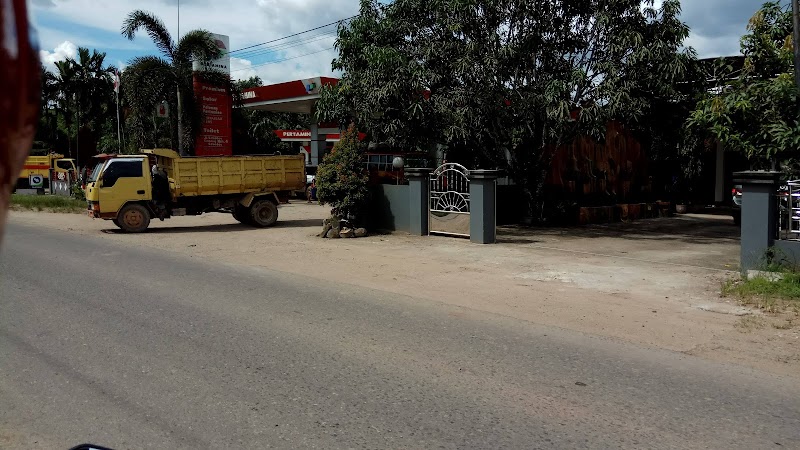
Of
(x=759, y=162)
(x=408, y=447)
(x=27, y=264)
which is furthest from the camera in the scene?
(x=759, y=162)

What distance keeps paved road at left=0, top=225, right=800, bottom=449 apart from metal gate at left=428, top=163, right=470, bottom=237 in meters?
6.76

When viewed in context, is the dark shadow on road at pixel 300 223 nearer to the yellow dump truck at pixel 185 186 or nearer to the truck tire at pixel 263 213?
the truck tire at pixel 263 213

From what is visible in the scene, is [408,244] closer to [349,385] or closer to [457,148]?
[457,148]

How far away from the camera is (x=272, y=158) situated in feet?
59.0

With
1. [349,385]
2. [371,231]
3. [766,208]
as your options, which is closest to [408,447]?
[349,385]

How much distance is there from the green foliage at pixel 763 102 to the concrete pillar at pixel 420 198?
19.6ft

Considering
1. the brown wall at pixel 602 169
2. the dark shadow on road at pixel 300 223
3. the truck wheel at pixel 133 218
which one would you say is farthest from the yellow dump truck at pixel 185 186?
the brown wall at pixel 602 169

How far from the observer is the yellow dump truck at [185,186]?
16.2 m

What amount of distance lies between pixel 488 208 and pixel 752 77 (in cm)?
533

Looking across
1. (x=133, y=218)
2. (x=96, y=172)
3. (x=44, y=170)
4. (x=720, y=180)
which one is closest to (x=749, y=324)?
(x=133, y=218)

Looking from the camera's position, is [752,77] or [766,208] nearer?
[766,208]

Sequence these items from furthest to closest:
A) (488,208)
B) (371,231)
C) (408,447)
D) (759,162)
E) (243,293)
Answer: (371,231), (488,208), (759,162), (243,293), (408,447)

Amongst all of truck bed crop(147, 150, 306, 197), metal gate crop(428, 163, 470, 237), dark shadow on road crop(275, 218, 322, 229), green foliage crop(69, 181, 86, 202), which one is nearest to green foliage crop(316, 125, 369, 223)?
metal gate crop(428, 163, 470, 237)

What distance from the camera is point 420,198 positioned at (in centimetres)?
1530
